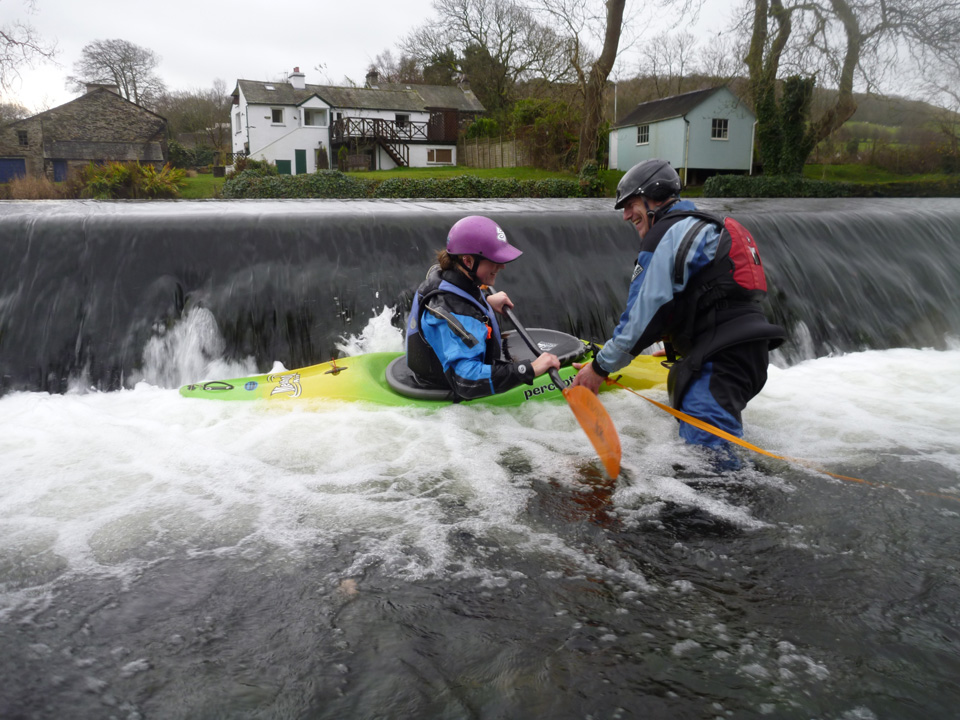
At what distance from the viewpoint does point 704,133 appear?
2942cm

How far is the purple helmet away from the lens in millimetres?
3861

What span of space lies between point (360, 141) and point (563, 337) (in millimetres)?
34391

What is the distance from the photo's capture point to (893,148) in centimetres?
2898

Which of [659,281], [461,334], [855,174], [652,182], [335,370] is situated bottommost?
[335,370]

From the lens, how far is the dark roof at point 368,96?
124ft

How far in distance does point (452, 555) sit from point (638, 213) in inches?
74.6

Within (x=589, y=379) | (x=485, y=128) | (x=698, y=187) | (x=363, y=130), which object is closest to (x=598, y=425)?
(x=589, y=379)

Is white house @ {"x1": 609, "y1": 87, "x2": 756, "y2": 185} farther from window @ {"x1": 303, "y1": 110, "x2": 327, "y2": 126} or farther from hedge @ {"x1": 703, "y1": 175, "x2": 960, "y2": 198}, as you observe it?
window @ {"x1": 303, "y1": 110, "x2": 327, "y2": 126}

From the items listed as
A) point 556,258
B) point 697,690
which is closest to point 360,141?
point 556,258

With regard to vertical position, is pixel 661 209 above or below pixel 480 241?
above

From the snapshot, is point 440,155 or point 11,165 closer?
point 11,165

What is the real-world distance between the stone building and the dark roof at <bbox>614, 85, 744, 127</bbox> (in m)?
24.7

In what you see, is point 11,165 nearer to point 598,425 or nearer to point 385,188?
point 385,188

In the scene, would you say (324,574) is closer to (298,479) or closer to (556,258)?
(298,479)
